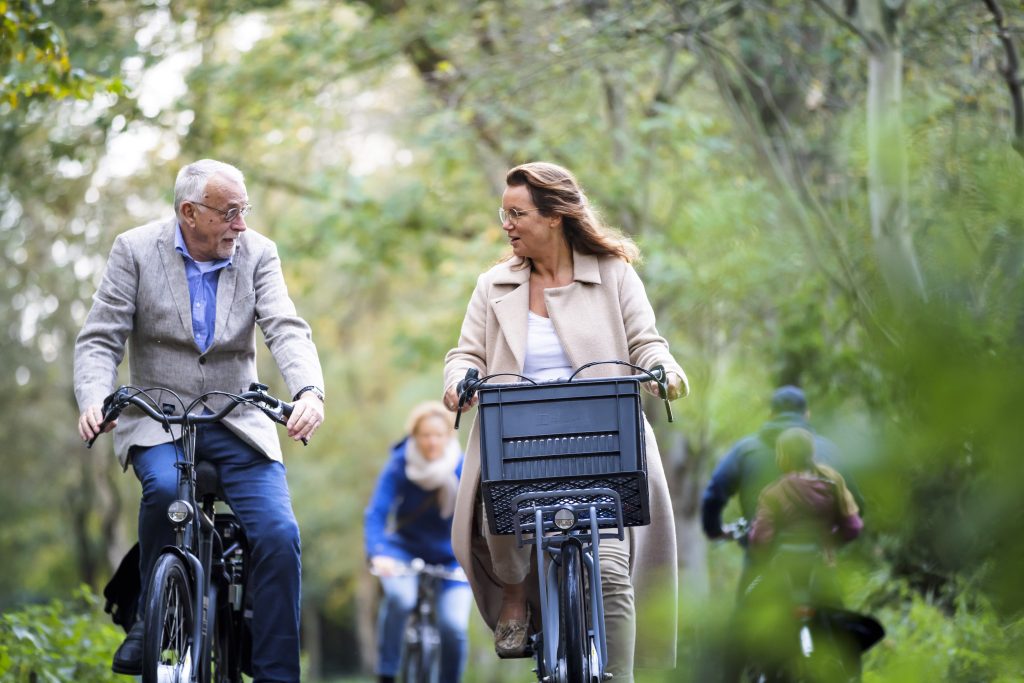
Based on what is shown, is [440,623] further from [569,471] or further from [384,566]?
[569,471]

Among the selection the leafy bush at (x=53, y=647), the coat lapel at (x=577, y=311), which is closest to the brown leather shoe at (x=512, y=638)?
the coat lapel at (x=577, y=311)

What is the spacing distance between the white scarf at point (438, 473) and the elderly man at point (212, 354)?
4144mm

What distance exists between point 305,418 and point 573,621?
1.16m

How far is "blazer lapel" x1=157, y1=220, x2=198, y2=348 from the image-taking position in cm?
508

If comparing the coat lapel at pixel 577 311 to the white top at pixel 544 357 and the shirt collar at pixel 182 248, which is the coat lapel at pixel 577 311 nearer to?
the white top at pixel 544 357

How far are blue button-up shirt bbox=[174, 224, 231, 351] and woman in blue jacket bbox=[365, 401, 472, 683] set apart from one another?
422cm

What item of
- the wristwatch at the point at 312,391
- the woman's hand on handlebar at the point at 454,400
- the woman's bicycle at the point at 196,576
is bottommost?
the woman's bicycle at the point at 196,576

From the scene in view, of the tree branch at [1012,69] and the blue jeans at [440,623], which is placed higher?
the tree branch at [1012,69]

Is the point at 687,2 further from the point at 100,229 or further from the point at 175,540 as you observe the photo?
the point at 100,229

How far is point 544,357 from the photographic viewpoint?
508 cm

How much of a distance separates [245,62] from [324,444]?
19280 mm

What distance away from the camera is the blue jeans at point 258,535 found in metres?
4.91

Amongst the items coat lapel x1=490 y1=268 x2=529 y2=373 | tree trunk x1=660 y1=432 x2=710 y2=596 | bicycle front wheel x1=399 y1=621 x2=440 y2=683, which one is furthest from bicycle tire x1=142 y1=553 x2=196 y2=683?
tree trunk x1=660 y1=432 x2=710 y2=596

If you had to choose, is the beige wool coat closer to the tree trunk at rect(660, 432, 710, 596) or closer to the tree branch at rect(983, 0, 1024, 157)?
the tree branch at rect(983, 0, 1024, 157)
